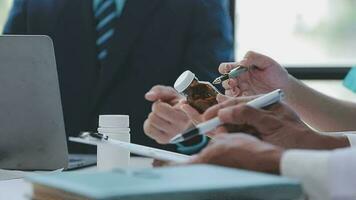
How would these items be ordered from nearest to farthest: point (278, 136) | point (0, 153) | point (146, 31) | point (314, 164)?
point (314, 164)
point (278, 136)
point (0, 153)
point (146, 31)

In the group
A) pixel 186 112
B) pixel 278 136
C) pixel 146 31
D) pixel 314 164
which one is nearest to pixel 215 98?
pixel 186 112

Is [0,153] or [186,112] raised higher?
[186,112]

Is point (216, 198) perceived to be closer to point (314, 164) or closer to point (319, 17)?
point (314, 164)

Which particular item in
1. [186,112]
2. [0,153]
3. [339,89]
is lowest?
[339,89]

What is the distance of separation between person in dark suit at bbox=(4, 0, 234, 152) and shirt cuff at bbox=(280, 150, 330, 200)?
2.04 metres

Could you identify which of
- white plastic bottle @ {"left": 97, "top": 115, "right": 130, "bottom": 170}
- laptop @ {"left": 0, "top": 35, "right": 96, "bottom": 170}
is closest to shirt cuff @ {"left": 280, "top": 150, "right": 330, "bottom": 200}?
white plastic bottle @ {"left": 97, "top": 115, "right": 130, "bottom": 170}

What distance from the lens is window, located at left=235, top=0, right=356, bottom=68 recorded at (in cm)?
299

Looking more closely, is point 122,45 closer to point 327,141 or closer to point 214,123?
point 327,141

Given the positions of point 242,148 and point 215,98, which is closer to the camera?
point 242,148

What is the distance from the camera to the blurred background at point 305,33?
2988 millimetres

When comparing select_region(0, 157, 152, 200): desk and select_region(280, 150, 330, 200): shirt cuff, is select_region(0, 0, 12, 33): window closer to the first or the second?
select_region(0, 157, 152, 200): desk

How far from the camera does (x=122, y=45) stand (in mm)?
2896

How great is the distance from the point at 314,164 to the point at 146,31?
7.22 feet

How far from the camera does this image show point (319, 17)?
300 cm
